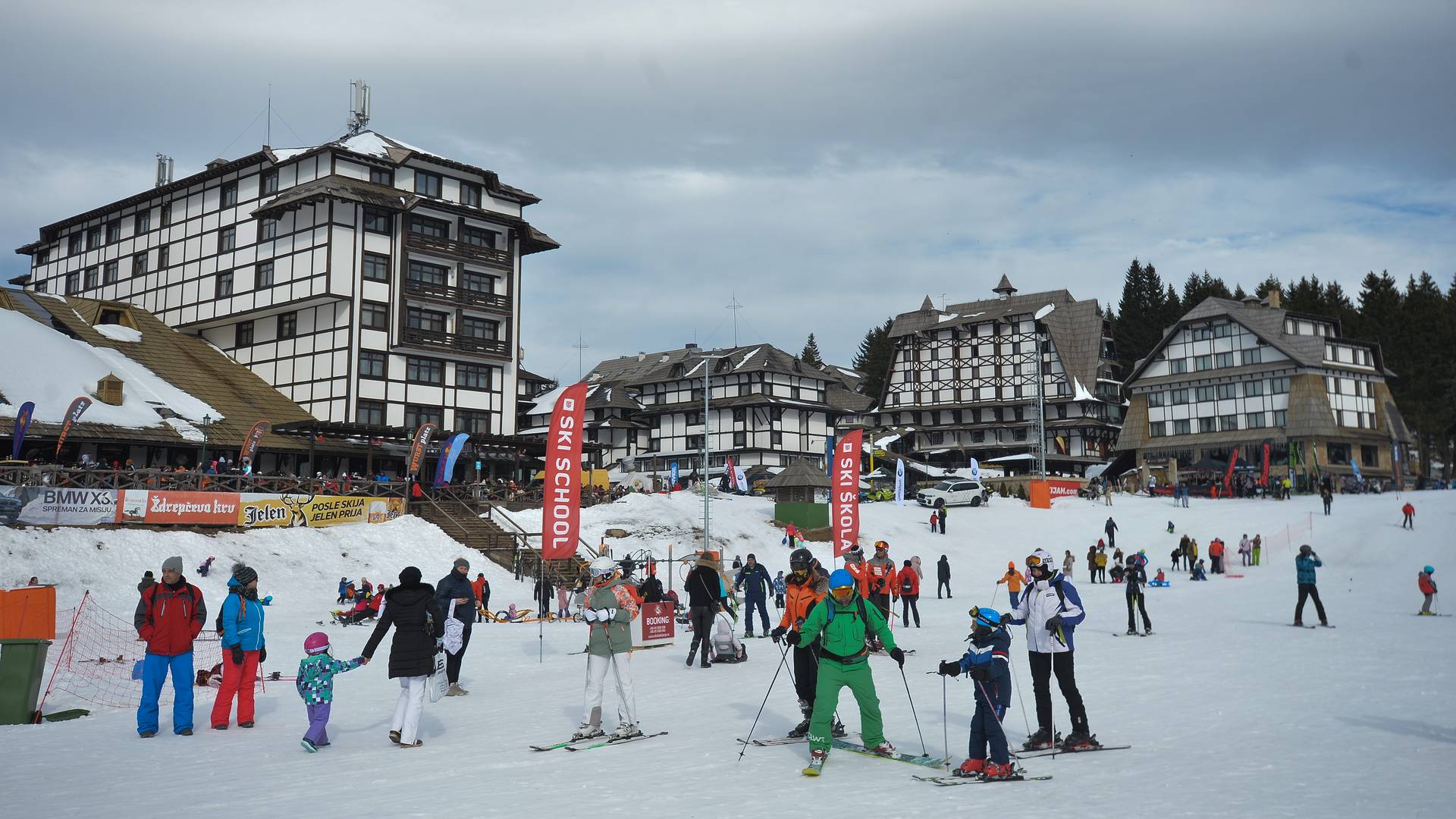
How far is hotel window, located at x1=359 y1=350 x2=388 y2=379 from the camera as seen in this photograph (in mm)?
50906

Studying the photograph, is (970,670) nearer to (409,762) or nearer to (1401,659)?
(409,762)

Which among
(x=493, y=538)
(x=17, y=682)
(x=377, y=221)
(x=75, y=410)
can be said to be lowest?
(x=17, y=682)

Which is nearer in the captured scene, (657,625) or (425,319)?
(657,625)

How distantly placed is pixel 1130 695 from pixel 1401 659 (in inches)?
210

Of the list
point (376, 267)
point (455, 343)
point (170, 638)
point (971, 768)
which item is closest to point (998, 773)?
point (971, 768)

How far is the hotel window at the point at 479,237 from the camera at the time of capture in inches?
2173

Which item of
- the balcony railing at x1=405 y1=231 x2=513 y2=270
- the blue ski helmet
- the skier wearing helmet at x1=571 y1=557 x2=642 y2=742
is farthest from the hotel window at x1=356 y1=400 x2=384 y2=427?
the blue ski helmet

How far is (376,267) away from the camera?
51.9 m

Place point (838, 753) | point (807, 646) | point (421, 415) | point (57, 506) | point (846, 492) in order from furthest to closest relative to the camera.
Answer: point (421, 415) < point (57, 506) < point (846, 492) < point (807, 646) < point (838, 753)

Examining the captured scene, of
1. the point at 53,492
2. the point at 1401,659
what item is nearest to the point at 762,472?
the point at 53,492

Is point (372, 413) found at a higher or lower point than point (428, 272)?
lower

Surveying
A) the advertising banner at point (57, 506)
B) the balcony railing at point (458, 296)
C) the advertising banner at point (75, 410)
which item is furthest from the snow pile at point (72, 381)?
the advertising banner at point (57, 506)

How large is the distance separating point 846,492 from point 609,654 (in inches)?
706

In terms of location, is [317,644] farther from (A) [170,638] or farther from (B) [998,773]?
(B) [998,773]
